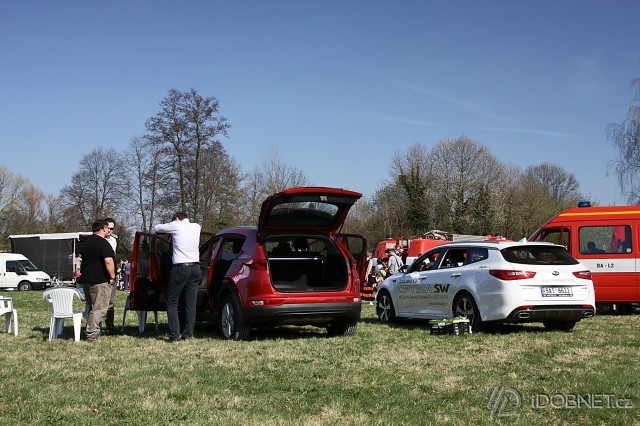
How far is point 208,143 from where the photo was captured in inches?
1689

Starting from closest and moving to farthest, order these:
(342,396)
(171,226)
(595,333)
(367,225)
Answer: (342,396), (171,226), (595,333), (367,225)

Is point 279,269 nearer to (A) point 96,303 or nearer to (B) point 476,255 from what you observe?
(A) point 96,303

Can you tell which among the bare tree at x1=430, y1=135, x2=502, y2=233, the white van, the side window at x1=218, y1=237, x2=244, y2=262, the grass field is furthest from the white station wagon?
the bare tree at x1=430, y1=135, x2=502, y2=233

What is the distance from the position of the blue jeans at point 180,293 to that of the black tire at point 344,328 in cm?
227

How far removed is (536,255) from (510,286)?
2.89 feet

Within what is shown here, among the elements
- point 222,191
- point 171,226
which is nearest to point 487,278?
point 171,226

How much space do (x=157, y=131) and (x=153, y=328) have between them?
3116 cm

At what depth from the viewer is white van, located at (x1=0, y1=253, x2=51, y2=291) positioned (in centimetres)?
3653

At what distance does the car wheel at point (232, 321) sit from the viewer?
1029cm

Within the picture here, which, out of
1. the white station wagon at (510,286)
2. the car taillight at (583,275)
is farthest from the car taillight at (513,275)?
the car taillight at (583,275)

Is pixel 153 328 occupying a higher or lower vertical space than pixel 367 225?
lower

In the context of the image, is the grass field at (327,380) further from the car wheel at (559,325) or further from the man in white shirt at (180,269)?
the car wheel at (559,325)

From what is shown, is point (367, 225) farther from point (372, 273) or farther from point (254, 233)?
point (254, 233)

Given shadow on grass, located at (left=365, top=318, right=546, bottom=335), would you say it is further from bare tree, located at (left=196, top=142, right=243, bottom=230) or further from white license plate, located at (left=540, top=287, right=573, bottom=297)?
bare tree, located at (left=196, top=142, right=243, bottom=230)
